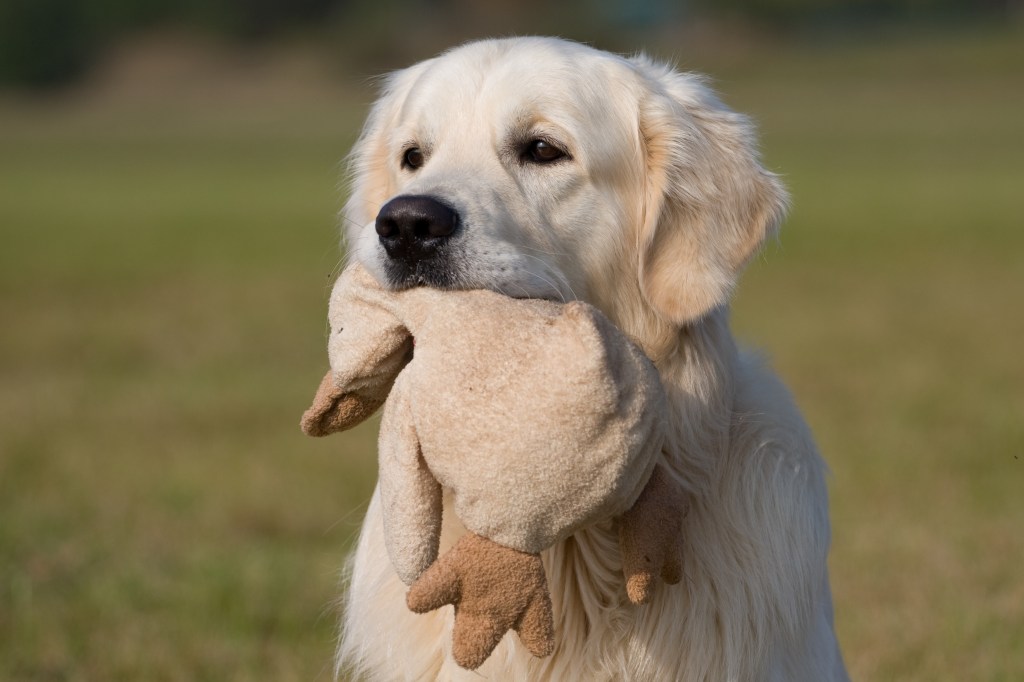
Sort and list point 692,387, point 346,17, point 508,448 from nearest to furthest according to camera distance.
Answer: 1. point 508,448
2. point 692,387
3. point 346,17

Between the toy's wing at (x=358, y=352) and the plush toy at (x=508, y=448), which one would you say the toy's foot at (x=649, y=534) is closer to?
the plush toy at (x=508, y=448)

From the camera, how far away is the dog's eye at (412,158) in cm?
370

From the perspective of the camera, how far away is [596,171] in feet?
11.4

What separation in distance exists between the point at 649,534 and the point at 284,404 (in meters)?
6.16

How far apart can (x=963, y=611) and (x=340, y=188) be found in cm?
272

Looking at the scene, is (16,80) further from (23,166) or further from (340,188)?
(340,188)

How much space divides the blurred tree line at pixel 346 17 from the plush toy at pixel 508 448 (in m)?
72.4

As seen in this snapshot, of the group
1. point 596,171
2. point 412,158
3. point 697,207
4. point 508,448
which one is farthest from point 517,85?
point 508,448

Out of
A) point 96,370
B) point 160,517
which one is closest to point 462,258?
point 160,517

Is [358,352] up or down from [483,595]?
up

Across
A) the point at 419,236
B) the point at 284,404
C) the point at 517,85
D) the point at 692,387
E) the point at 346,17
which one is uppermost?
the point at 517,85

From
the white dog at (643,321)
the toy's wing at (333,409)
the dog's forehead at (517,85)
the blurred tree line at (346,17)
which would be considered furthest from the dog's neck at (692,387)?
the blurred tree line at (346,17)

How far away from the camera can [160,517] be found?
20.9 ft

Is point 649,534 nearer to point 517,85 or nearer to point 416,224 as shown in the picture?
point 416,224
